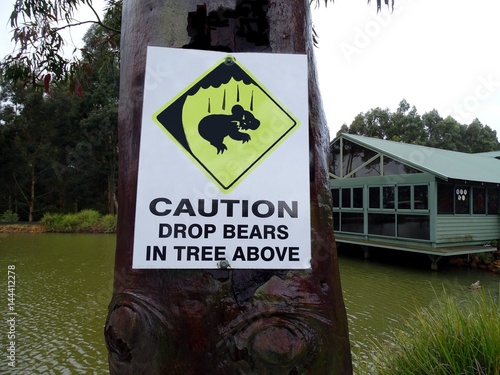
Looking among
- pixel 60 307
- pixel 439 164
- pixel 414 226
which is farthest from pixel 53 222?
pixel 439 164

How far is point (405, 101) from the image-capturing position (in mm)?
35781

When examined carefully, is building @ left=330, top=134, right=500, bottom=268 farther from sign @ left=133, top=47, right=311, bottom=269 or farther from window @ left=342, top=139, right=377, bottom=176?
sign @ left=133, top=47, right=311, bottom=269

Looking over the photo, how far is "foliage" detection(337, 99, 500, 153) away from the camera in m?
30.2

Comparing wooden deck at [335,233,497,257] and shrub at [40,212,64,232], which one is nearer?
wooden deck at [335,233,497,257]

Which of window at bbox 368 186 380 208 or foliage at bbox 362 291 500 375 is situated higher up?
window at bbox 368 186 380 208

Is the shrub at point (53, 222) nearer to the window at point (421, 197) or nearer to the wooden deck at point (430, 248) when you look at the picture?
the wooden deck at point (430, 248)

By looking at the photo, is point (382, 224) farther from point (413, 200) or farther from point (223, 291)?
point (223, 291)

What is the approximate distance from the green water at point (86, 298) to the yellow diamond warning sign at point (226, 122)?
2.88m

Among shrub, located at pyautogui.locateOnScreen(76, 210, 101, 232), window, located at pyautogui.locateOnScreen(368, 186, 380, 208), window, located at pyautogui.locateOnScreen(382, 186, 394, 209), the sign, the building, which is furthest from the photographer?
shrub, located at pyautogui.locateOnScreen(76, 210, 101, 232)

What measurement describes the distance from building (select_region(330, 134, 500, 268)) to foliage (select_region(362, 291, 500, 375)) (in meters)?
7.88

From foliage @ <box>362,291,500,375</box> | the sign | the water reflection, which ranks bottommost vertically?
the water reflection

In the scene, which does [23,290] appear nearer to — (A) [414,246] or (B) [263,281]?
(B) [263,281]

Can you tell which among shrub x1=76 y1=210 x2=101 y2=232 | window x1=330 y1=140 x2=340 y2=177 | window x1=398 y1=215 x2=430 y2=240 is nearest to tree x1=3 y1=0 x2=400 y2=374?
window x1=398 y1=215 x2=430 y2=240

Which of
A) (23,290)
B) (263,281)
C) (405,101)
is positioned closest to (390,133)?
(405,101)
